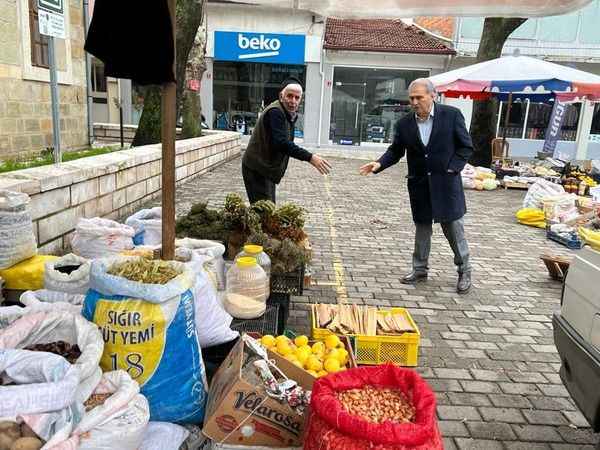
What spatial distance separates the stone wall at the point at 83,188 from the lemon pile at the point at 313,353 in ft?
8.34

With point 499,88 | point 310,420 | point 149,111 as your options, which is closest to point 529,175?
point 499,88

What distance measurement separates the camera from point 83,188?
5605mm

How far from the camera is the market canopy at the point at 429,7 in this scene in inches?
154

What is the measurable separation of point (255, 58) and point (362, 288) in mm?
18760

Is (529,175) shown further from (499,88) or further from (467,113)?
(467,113)

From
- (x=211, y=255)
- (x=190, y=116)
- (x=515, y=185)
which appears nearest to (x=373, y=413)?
(x=211, y=255)

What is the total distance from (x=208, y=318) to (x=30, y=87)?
348 inches

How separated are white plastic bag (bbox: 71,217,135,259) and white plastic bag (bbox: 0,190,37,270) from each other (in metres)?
0.48

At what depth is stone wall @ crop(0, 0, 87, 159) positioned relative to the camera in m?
9.16

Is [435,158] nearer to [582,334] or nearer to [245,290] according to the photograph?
[245,290]

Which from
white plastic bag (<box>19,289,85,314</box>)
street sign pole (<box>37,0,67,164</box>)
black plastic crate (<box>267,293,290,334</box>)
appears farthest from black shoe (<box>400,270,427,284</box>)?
street sign pole (<box>37,0,67,164</box>)

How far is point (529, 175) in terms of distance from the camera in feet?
50.2

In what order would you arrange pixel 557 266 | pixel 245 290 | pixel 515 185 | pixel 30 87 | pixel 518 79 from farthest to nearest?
1. pixel 515 185
2. pixel 518 79
3. pixel 30 87
4. pixel 557 266
5. pixel 245 290

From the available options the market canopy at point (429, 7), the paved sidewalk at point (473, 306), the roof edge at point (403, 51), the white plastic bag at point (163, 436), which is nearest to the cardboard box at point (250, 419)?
the white plastic bag at point (163, 436)
